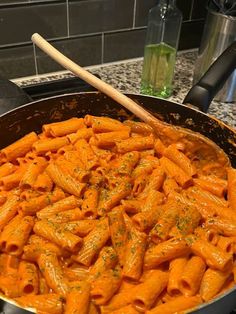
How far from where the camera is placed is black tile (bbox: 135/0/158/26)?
57.9 inches

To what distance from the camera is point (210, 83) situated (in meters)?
1.06

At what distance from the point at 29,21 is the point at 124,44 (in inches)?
15.6

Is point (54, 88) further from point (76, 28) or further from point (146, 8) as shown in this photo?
point (146, 8)

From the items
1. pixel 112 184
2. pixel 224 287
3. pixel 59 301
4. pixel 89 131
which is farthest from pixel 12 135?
pixel 224 287

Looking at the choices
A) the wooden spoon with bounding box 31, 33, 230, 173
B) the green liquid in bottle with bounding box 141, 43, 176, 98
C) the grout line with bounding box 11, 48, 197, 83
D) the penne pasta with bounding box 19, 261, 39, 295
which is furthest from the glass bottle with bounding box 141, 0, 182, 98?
the penne pasta with bounding box 19, 261, 39, 295

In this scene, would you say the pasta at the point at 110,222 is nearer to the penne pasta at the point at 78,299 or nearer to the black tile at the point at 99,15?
the penne pasta at the point at 78,299

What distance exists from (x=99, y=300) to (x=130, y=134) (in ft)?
1.75

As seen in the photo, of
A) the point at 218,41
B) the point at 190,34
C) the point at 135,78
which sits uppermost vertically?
the point at 218,41

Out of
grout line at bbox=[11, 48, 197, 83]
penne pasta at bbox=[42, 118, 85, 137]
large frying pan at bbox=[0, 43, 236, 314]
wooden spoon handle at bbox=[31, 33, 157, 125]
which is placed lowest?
grout line at bbox=[11, 48, 197, 83]

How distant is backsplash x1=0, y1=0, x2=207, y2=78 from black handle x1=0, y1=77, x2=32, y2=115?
0.22 meters

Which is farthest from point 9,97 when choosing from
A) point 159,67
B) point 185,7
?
point 185,7

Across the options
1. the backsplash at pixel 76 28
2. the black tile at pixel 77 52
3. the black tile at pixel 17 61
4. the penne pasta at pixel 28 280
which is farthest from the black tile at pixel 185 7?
the penne pasta at pixel 28 280

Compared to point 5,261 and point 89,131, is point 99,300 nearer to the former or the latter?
point 5,261

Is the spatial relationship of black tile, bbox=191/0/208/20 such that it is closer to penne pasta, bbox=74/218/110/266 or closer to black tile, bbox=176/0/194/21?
black tile, bbox=176/0/194/21
